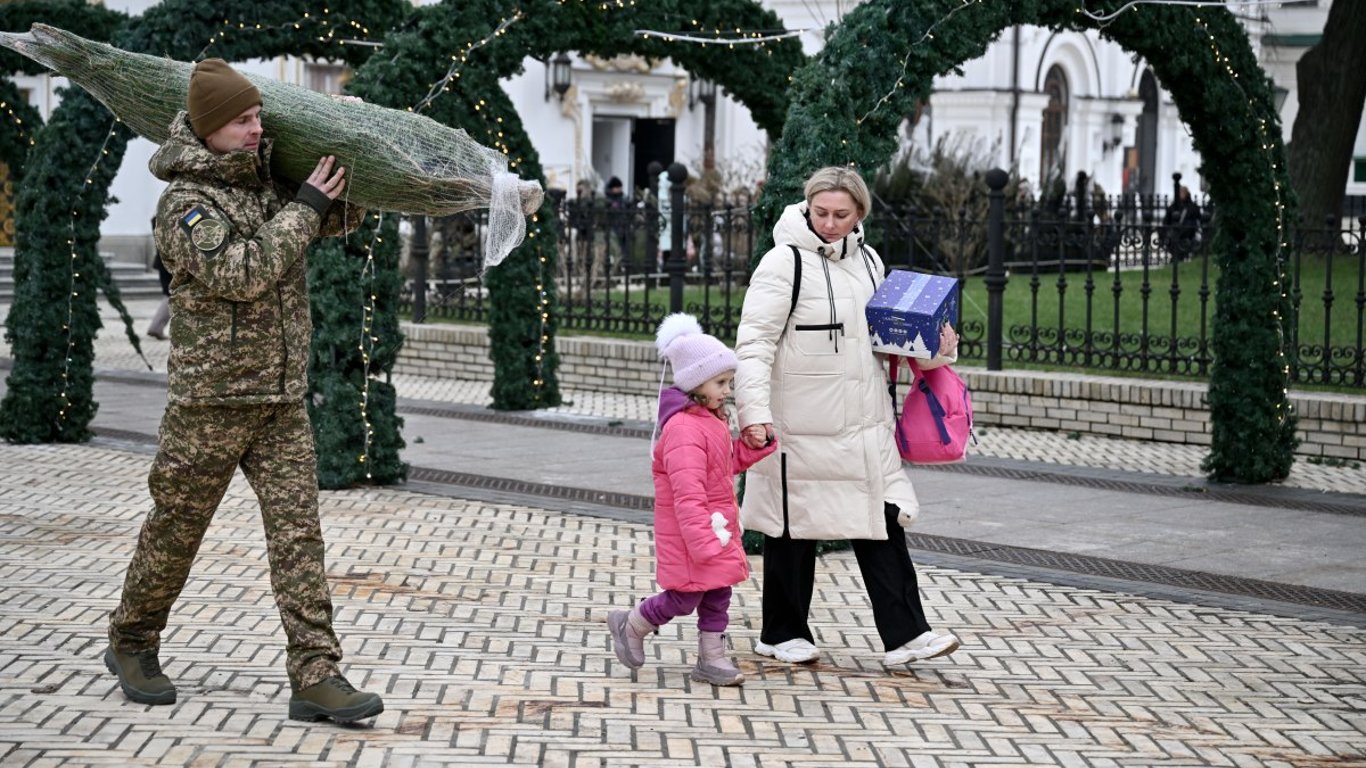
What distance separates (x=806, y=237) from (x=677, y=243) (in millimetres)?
9231

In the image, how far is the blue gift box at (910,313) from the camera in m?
6.50

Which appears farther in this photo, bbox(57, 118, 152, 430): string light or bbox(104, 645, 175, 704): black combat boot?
bbox(57, 118, 152, 430): string light

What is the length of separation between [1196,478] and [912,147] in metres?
13.5

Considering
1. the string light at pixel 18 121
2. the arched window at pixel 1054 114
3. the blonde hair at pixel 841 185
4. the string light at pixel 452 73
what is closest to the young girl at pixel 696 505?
the blonde hair at pixel 841 185

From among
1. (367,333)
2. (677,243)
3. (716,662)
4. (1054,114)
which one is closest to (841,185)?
(716,662)

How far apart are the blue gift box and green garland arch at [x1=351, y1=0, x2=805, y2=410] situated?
4.90m

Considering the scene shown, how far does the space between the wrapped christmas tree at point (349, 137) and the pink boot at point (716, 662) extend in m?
1.43

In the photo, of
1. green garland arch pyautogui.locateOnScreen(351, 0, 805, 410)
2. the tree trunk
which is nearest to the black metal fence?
green garland arch pyautogui.locateOnScreen(351, 0, 805, 410)

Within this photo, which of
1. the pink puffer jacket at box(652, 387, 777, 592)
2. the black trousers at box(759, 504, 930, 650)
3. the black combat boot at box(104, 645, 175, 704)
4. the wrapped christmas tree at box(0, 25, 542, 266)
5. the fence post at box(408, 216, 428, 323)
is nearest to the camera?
the wrapped christmas tree at box(0, 25, 542, 266)

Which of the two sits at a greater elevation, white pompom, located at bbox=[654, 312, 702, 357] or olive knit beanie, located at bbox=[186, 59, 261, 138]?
olive knit beanie, located at bbox=[186, 59, 261, 138]

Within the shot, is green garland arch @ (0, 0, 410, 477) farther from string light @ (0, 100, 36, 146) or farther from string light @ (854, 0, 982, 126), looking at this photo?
string light @ (854, 0, 982, 126)

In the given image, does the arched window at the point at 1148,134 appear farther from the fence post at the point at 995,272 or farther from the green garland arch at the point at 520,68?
the green garland arch at the point at 520,68

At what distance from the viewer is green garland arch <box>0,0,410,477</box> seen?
11914mm

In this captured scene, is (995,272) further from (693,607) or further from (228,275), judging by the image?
(228,275)
